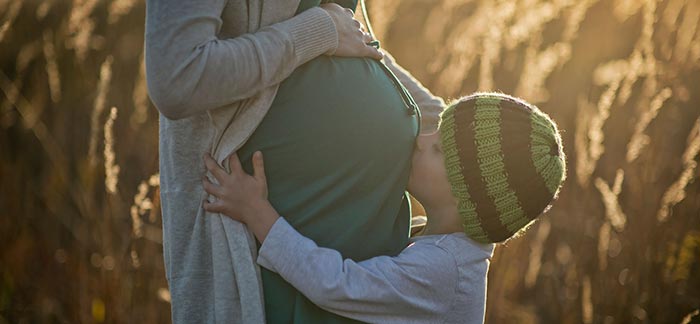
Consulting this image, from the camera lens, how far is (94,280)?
255 centimetres

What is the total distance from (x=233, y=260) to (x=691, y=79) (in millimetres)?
2506

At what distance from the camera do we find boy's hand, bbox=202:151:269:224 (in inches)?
61.2

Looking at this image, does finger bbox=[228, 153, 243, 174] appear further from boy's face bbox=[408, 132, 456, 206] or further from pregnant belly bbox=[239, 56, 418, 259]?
boy's face bbox=[408, 132, 456, 206]

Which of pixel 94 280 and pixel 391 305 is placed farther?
pixel 94 280

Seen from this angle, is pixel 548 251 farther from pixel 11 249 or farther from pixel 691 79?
pixel 11 249

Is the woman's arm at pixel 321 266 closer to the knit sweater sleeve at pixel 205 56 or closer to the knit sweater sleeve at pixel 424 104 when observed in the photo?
the knit sweater sleeve at pixel 205 56

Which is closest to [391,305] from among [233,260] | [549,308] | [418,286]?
[418,286]

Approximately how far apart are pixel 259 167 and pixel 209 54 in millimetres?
261

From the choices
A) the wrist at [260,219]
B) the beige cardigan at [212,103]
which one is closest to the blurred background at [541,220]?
the beige cardigan at [212,103]

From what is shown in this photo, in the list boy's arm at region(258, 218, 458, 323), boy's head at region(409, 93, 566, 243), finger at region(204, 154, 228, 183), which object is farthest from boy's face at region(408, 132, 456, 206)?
finger at region(204, 154, 228, 183)

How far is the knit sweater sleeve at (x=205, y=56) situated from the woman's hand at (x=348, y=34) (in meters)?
0.13

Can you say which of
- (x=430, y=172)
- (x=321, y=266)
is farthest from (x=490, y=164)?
(x=321, y=266)

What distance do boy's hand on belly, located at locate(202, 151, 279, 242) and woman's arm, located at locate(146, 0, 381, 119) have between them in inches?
5.9

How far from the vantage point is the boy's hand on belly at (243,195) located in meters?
1.56
